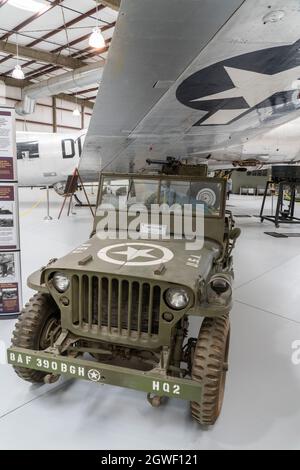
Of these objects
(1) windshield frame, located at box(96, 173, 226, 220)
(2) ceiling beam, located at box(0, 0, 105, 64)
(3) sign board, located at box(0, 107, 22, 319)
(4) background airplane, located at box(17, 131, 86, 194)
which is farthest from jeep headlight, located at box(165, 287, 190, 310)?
(2) ceiling beam, located at box(0, 0, 105, 64)

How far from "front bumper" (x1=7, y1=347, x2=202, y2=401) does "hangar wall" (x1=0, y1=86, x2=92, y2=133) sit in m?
22.9

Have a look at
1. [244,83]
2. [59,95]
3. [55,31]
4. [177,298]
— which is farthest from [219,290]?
[59,95]

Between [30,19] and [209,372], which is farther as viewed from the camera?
[30,19]

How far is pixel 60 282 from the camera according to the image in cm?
224

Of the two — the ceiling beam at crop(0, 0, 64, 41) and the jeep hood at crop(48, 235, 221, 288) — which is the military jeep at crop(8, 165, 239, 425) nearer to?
the jeep hood at crop(48, 235, 221, 288)

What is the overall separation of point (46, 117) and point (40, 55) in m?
9.45

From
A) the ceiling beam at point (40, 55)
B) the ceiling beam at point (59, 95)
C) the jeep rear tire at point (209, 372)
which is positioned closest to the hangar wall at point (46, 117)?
the ceiling beam at point (59, 95)

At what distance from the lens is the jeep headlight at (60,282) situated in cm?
222

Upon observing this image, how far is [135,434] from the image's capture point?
202 centimetres

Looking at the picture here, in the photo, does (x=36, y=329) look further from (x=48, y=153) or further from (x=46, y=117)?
(x=46, y=117)

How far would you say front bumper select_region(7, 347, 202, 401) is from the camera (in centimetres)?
187

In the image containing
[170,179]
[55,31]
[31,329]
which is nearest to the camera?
[31,329]

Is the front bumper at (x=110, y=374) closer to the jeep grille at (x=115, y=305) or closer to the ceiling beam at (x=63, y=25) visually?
the jeep grille at (x=115, y=305)
